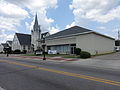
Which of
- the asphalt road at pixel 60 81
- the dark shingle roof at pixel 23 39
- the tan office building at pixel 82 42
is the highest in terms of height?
the dark shingle roof at pixel 23 39

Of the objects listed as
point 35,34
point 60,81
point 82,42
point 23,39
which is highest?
point 35,34

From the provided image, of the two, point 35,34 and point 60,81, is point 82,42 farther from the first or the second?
point 35,34

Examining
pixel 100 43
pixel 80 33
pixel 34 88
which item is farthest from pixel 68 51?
pixel 34 88

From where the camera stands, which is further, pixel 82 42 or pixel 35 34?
pixel 35 34

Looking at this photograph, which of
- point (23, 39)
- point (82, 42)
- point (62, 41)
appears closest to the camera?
point (82, 42)

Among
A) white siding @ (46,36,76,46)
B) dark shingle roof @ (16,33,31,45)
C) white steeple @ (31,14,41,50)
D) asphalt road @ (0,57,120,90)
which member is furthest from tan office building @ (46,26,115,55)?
dark shingle roof @ (16,33,31,45)

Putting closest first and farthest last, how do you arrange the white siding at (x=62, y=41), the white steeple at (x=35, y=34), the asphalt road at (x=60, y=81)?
the asphalt road at (x=60, y=81) → the white siding at (x=62, y=41) → the white steeple at (x=35, y=34)

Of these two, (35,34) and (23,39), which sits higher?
(35,34)

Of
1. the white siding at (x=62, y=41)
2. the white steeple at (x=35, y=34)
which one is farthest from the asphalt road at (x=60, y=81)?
the white steeple at (x=35, y=34)

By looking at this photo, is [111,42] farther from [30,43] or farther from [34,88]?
[30,43]

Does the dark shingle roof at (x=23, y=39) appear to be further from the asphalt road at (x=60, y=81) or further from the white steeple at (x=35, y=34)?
the asphalt road at (x=60, y=81)

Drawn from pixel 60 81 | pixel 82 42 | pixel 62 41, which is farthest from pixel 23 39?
pixel 60 81

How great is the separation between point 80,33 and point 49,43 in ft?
41.2

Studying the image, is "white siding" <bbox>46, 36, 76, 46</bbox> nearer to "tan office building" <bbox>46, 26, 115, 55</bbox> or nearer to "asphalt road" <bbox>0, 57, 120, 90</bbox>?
"tan office building" <bbox>46, 26, 115, 55</bbox>
